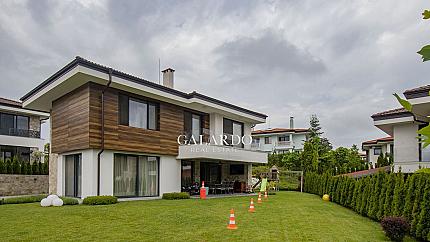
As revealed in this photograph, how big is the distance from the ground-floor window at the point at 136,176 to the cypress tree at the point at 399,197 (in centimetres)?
1181

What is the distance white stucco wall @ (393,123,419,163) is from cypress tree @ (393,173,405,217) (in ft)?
22.2

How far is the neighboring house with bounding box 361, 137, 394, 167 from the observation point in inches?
1596

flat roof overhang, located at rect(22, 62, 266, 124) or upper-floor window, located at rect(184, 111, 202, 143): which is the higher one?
flat roof overhang, located at rect(22, 62, 266, 124)

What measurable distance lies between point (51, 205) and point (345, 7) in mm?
13329

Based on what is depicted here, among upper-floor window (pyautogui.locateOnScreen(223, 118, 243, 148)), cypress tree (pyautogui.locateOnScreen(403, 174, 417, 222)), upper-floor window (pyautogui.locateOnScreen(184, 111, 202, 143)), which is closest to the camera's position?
cypress tree (pyautogui.locateOnScreen(403, 174, 417, 222))

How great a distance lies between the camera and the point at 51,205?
50.7 feet

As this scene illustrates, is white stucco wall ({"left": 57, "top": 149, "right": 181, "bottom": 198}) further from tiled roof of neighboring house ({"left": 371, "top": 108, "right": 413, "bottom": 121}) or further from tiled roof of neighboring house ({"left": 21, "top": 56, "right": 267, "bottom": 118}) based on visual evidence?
tiled roof of neighboring house ({"left": 371, "top": 108, "right": 413, "bottom": 121})

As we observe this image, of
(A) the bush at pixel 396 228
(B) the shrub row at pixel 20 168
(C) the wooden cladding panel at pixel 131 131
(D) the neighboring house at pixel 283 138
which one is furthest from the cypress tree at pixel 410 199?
(D) the neighboring house at pixel 283 138

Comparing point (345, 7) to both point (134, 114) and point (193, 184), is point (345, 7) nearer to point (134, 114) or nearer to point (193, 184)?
point (134, 114)

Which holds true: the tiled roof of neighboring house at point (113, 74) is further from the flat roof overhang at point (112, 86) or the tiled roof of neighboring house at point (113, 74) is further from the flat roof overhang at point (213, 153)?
the flat roof overhang at point (213, 153)

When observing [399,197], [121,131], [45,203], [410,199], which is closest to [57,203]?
[45,203]

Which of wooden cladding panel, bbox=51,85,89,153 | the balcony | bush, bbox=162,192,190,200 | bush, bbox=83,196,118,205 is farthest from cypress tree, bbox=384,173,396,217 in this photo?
the balcony

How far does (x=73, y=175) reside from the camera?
18.6m

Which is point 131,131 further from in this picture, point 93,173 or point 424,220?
point 424,220
